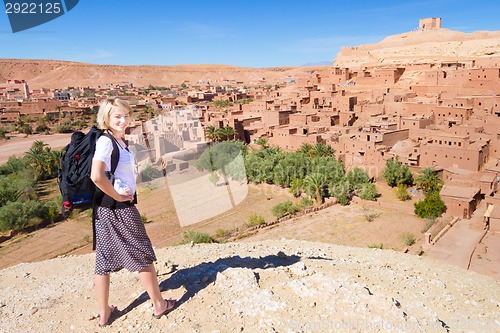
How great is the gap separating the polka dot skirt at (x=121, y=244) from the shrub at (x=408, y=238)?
32.1 feet

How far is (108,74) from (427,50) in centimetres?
7259

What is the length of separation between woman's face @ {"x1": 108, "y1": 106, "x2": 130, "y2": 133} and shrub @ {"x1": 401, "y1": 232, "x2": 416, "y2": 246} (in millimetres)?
10145

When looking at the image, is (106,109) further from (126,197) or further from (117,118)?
(126,197)

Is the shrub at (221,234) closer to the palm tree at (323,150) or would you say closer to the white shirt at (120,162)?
the palm tree at (323,150)

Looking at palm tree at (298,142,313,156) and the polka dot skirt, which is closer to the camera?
the polka dot skirt

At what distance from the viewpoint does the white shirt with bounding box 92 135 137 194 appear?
2.77m

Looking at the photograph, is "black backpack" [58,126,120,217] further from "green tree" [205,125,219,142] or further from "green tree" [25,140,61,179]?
"green tree" [25,140,61,179]

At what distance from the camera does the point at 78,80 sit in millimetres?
85500

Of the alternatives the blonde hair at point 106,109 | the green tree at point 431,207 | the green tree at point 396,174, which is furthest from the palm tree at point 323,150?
the blonde hair at point 106,109

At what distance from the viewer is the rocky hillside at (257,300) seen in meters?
3.19

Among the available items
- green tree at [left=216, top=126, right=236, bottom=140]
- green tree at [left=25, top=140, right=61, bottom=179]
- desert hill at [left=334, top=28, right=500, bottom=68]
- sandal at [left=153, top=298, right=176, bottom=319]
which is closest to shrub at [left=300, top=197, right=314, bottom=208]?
green tree at [left=216, top=126, right=236, bottom=140]

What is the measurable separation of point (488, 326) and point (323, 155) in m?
15.4

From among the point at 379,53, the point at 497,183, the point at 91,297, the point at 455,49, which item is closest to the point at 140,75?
the point at 379,53

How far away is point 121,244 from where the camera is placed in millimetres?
3055
